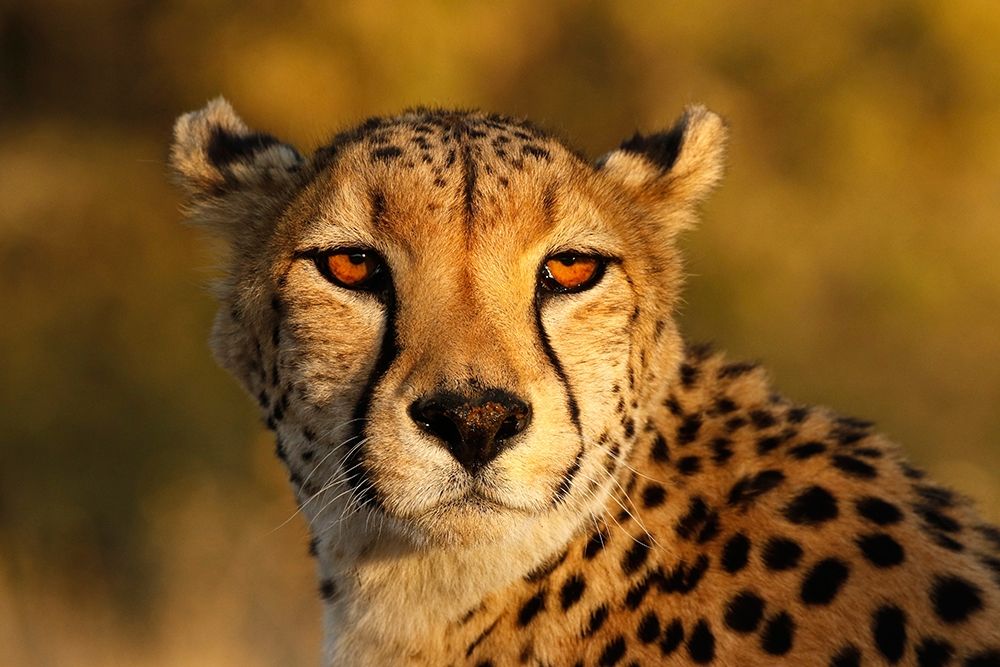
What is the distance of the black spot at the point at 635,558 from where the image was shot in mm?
2791

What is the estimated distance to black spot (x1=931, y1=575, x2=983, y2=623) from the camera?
2617mm

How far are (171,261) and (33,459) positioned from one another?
1403 mm

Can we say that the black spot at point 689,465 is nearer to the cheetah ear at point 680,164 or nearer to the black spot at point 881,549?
the black spot at point 881,549

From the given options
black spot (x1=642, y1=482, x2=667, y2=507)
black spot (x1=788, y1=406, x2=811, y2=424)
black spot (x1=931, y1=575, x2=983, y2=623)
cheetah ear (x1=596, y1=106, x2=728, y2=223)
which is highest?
cheetah ear (x1=596, y1=106, x2=728, y2=223)

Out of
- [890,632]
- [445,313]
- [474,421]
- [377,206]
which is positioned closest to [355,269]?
[377,206]

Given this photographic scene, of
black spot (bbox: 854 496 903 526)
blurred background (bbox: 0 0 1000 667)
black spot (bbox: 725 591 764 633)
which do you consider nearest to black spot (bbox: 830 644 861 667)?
black spot (bbox: 725 591 764 633)

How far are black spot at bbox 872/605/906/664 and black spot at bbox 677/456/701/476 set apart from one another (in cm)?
44

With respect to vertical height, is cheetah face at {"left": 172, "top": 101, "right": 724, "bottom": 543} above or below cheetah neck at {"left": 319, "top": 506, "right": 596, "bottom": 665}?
above

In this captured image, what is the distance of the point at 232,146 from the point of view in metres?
3.32

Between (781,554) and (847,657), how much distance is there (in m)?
0.22

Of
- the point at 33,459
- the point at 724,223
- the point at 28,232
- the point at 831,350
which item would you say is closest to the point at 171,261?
the point at 28,232

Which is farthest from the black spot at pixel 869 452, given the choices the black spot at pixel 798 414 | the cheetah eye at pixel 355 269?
the cheetah eye at pixel 355 269

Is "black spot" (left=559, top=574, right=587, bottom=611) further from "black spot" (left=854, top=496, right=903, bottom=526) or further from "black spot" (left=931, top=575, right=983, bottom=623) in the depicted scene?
"black spot" (left=931, top=575, right=983, bottom=623)

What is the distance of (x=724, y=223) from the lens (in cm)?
Result: 916
